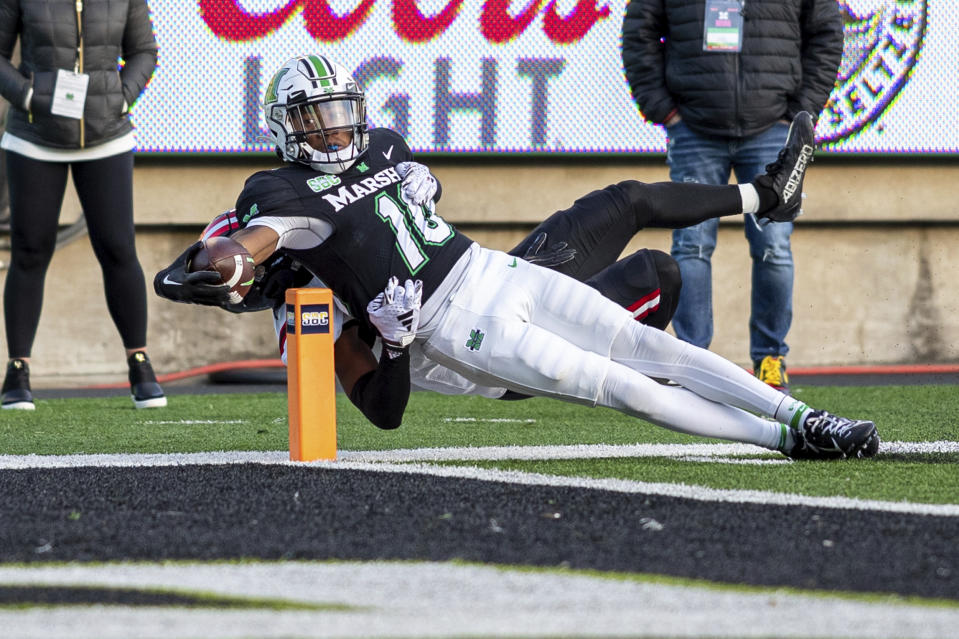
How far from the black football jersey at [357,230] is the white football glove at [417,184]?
0.02 metres

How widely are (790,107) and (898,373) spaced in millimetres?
2495

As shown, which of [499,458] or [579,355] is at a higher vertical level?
[579,355]

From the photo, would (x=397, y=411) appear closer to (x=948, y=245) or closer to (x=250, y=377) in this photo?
(x=250, y=377)

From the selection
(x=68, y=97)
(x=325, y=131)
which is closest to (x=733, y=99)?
(x=325, y=131)

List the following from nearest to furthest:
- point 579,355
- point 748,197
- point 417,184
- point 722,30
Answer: point 579,355 → point 417,184 → point 748,197 → point 722,30

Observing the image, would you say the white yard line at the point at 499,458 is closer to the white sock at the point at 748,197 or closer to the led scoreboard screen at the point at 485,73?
the white sock at the point at 748,197

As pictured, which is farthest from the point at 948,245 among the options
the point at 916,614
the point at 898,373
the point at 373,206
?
the point at 916,614

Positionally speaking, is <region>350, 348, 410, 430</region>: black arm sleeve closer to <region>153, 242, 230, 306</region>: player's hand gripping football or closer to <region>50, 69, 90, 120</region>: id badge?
<region>153, 242, 230, 306</region>: player's hand gripping football

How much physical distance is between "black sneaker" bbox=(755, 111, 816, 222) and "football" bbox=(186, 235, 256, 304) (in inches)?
57.8

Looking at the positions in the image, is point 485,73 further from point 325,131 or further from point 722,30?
point 325,131

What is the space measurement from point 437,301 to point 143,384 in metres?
2.26

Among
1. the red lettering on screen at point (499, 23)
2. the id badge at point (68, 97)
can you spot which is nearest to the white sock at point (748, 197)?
the id badge at point (68, 97)

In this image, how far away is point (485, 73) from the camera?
762 centimetres

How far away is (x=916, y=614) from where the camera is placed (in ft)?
6.24
